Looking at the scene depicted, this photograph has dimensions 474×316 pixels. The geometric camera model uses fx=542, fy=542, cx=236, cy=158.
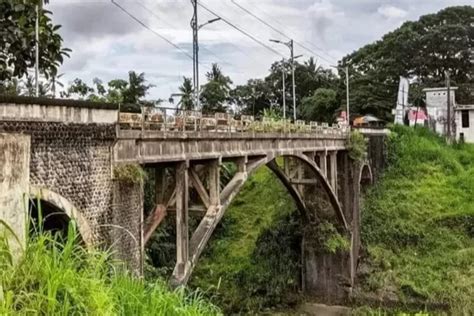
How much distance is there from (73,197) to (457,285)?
1812cm

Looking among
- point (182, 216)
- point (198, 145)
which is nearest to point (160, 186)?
point (182, 216)

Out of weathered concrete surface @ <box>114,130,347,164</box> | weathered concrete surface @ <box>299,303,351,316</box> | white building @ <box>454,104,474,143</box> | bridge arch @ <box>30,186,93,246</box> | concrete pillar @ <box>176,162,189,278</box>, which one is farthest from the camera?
white building @ <box>454,104,474,143</box>

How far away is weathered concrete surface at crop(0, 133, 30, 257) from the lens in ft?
18.3

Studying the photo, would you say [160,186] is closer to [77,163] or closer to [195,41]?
[77,163]

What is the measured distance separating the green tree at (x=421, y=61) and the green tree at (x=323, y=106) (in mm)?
2039

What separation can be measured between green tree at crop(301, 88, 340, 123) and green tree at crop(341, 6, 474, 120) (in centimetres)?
204

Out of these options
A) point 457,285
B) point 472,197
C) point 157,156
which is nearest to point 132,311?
point 157,156

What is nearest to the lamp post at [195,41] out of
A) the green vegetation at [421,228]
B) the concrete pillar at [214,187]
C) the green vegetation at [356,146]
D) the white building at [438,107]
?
the concrete pillar at [214,187]

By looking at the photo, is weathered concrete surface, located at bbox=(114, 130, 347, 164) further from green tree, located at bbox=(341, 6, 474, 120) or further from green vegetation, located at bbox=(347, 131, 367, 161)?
green tree, located at bbox=(341, 6, 474, 120)

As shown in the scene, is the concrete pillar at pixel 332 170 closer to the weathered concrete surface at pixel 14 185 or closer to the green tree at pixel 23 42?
the green tree at pixel 23 42

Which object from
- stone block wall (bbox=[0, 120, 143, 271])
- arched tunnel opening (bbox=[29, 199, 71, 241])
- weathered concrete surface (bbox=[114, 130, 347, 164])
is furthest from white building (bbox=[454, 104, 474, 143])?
arched tunnel opening (bbox=[29, 199, 71, 241])

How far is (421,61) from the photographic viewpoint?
50625 millimetres

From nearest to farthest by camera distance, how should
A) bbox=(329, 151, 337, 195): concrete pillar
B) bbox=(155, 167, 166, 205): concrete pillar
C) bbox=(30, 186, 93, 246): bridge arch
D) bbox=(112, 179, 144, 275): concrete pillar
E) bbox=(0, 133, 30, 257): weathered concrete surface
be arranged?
bbox=(0, 133, 30, 257): weathered concrete surface < bbox=(30, 186, 93, 246): bridge arch < bbox=(112, 179, 144, 275): concrete pillar < bbox=(155, 167, 166, 205): concrete pillar < bbox=(329, 151, 337, 195): concrete pillar

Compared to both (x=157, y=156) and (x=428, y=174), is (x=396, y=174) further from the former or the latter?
(x=157, y=156)
